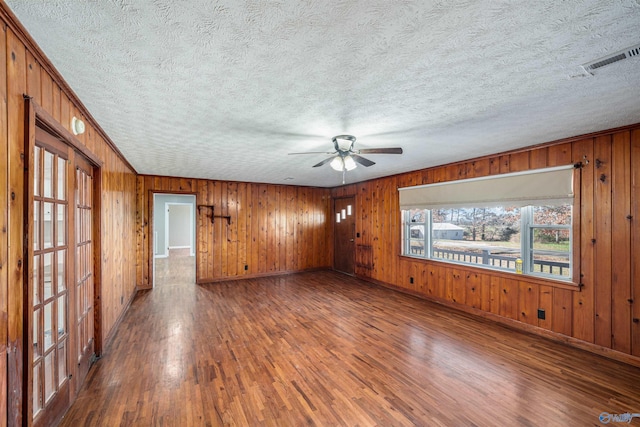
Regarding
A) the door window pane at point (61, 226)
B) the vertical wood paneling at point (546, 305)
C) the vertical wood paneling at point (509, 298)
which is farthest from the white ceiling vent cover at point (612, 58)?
the door window pane at point (61, 226)

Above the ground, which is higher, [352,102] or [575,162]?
[352,102]

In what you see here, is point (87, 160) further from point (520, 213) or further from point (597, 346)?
point (597, 346)

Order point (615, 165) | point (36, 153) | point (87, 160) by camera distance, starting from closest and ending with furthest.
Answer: point (36, 153) < point (87, 160) < point (615, 165)

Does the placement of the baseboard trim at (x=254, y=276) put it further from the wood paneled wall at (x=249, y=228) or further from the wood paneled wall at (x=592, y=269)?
the wood paneled wall at (x=592, y=269)

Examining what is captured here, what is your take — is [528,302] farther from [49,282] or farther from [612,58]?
[49,282]

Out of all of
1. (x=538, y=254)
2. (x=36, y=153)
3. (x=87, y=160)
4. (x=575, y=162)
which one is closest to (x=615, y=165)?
(x=575, y=162)

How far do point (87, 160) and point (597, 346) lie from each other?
5649 mm

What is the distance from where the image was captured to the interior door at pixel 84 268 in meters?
2.26

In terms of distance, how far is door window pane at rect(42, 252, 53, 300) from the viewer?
1.72 m

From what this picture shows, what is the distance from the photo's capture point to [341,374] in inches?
99.1

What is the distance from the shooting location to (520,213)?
3.65m

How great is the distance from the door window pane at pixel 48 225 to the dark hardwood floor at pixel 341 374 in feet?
4.38

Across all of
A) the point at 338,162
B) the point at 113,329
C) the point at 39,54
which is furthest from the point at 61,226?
the point at 338,162

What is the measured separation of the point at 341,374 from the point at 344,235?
15.5 feet
